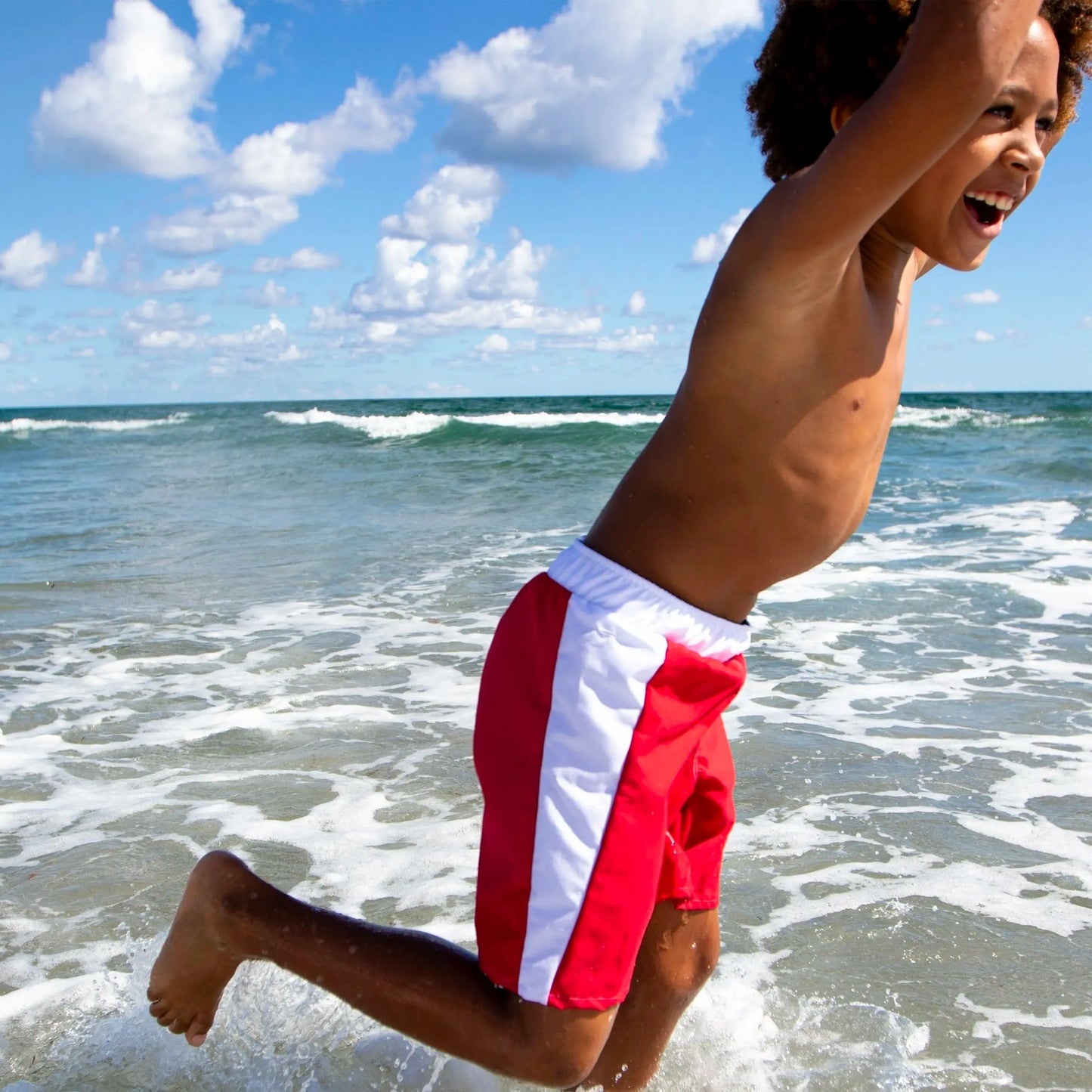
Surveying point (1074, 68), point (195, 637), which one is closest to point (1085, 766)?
point (1074, 68)

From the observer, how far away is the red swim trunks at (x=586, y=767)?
5.73ft

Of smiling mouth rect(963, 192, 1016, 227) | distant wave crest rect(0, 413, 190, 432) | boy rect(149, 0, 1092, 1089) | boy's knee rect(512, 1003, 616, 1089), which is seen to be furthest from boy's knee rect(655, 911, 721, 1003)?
distant wave crest rect(0, 413, 190, 432)

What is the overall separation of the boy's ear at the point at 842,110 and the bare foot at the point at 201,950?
163 cm

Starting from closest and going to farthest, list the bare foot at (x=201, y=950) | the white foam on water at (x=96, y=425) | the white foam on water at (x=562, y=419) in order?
the bare foot at (x=201, y=950)
the white foam on water at (x=562, y=419)
the white foam on water at (x=96, y=425)

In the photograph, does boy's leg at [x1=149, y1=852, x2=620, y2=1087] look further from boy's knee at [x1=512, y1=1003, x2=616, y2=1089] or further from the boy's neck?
the boy's neck

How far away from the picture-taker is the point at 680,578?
1.85 meters

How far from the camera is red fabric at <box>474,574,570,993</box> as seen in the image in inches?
70.0

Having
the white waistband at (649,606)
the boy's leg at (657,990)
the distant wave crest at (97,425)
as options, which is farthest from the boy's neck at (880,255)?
the distant wave crest at (97,425)

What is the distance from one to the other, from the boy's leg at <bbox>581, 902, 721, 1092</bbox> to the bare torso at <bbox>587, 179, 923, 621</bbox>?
0.60 m

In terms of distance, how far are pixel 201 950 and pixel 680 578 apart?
1077 millimetres

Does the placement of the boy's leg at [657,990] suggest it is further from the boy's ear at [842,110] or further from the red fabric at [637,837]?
the boy's ear at [842,110]

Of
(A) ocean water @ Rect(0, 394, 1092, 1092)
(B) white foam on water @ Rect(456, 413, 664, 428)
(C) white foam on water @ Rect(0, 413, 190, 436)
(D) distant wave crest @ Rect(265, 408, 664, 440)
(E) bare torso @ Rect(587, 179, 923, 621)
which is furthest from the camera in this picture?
(C) white foam on water @ Rect(0, 413, 190, 436)

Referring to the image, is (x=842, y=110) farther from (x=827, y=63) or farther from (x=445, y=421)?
(x=445, y=421)

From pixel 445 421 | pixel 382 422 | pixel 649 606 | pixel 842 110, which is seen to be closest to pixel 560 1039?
pixel 649 606
